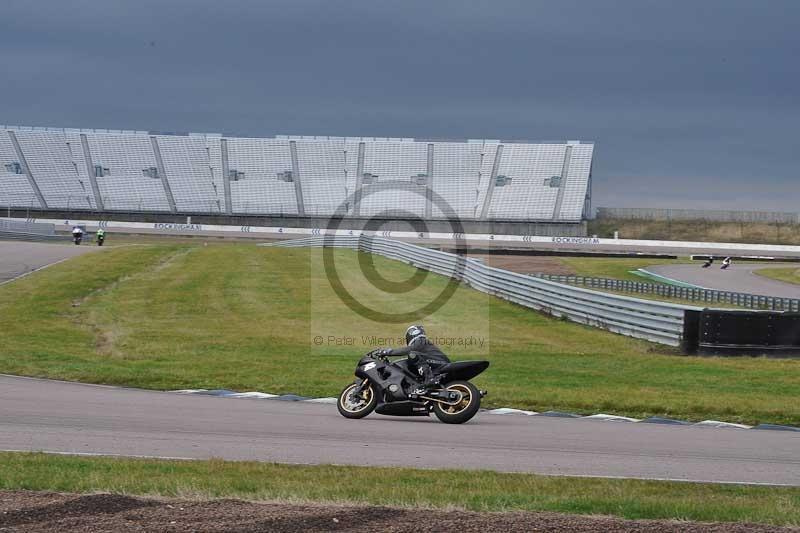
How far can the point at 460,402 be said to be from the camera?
41.4ft

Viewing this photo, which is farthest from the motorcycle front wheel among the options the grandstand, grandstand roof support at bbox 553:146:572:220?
grandstand roof support at bbox 553:146:572:220

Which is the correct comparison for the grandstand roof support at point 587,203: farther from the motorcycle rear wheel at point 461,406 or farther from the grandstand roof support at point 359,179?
the motorcycle rear wheel at point 461,406

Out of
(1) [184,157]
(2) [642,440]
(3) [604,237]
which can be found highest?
(1) [184,157]

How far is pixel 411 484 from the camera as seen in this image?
8.24 metres

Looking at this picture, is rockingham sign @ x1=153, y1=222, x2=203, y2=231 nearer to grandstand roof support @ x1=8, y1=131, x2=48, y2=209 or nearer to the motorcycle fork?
grandstand roof support @ x1=8, y1=131, x2=48, y2=209

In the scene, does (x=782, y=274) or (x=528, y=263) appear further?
(x=782, y=274)

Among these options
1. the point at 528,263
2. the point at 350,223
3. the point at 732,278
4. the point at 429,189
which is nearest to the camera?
the point at 732,278

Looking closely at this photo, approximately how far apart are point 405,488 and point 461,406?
15.4 ft

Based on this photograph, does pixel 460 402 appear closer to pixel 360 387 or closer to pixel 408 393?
pixel 408 393

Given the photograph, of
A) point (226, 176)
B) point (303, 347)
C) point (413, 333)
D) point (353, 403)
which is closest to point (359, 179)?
point (226, 176)

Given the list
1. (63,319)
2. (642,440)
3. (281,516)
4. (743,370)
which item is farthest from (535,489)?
(63,319)

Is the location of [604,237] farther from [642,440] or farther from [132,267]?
[642,440]

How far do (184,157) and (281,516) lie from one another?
93258 mm

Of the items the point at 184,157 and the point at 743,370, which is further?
the point at 184,157
